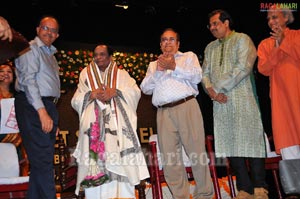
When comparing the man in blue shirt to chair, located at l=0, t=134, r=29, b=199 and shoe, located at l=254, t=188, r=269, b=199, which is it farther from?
shoe, located at l=254, t=188, r=269, b=199

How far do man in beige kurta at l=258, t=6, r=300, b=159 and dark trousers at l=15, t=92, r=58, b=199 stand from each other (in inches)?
75.5

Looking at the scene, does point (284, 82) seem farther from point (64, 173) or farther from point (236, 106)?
point (64, 173)

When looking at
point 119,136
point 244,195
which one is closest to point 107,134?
point 119,136

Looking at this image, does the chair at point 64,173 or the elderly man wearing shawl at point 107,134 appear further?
the chair at point 64,173

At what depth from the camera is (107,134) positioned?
3.59 metres

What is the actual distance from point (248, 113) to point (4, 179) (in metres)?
2.39

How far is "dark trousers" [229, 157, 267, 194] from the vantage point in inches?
126

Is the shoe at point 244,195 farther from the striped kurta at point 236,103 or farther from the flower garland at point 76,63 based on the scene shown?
the flower garland at point 76,63

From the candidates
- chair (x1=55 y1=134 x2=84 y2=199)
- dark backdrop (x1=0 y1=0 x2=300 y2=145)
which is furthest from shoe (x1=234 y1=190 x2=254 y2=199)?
dark backdrop (x1=0 y1=0 x2=300 y2=145)

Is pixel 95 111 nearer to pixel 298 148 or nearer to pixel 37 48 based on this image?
pixel 37 48

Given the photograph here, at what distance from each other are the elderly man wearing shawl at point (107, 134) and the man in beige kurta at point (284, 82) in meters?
1.28

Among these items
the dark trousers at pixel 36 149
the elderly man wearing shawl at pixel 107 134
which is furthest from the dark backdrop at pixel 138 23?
the dark trousers at pixel 36 149

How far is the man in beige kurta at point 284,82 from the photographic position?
3.27 metres

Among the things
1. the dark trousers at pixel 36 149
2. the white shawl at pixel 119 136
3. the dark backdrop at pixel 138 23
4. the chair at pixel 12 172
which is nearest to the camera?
the dark trousers at pixel 36 149
